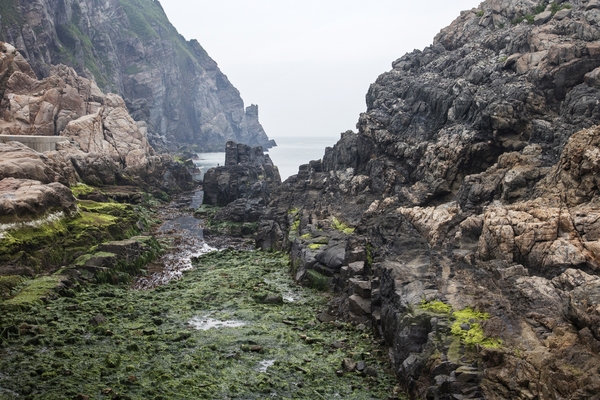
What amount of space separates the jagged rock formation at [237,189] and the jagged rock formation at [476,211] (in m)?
6.51

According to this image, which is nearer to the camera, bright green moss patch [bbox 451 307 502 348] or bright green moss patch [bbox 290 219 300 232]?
bright green moss patch [bbox 451 307 502 348]

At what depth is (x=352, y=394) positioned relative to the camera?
1977 cm

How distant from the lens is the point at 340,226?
4612cm

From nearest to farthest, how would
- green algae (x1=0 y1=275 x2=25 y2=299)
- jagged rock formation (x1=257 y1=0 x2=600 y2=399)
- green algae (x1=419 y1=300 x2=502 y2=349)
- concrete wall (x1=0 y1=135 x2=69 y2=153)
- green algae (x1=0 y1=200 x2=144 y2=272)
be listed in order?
jagged rock formation (x1=257 y1=0 x2=600 y2=399) < green algae (x1=419 y1=300 x2=502 y2=349) < green algae (x1=0 y1=275 x2=25 y2=299) < green algae (x1=0 y1=200 x2=144 y2=272) < concrete wall (x1=0 y1=135 x2=69 y2=153)

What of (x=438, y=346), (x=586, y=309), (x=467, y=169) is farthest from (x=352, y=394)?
(x=467, y=169)

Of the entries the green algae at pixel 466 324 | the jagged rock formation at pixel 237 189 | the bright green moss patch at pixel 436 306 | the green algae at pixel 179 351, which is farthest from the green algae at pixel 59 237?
the green algae at pixel 466 324

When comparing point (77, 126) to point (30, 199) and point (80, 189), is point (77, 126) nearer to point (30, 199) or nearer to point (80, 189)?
point (80, 189)

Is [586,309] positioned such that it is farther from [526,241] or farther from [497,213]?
[497,213]

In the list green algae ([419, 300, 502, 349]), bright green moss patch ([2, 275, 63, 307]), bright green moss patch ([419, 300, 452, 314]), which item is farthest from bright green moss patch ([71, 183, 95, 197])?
green algae ([419, 300, 502, 349])

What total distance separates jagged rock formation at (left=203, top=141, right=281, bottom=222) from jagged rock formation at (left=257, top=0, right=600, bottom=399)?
651 cm

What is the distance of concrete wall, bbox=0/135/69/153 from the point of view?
64688mm

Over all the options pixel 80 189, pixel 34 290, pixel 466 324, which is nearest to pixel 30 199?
pixel 34 290

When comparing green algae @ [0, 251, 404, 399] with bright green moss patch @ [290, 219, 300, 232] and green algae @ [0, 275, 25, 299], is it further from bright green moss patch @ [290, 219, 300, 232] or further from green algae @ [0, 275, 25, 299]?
bright green moss patch @ [290, 219, 300, 232]

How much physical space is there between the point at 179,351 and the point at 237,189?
198ft
